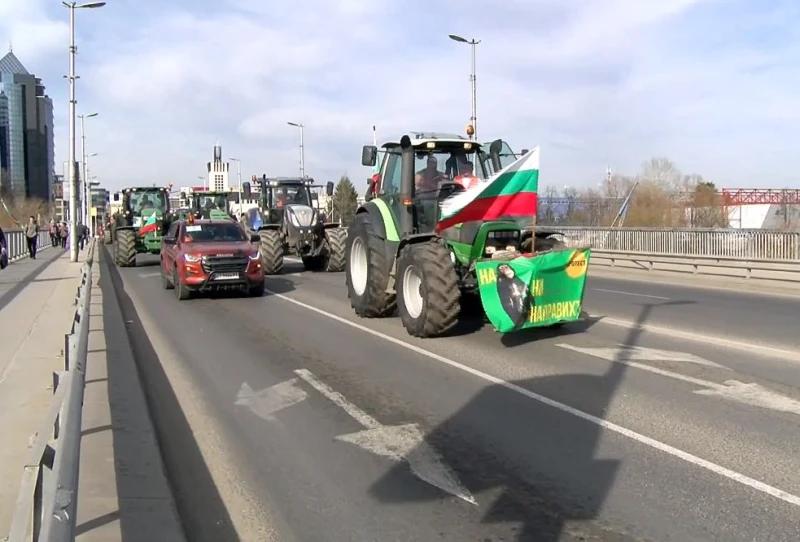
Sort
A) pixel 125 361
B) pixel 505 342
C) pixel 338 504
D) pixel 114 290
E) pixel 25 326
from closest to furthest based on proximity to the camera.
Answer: pixel 338 504 → pixel 125 361 → pixel 505 342 → pixel 25 326 → pixel 114 290

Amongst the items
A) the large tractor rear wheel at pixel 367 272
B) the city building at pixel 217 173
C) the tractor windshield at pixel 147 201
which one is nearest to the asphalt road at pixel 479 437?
the large tractor rear wheel at pixel 367 272

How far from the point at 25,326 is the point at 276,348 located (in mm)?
4807

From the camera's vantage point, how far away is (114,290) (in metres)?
18.6

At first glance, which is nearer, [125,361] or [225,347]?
[125,361]

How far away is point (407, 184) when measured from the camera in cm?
1151

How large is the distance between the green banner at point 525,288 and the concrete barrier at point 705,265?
11.9 meters

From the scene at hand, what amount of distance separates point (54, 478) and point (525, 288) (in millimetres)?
6942

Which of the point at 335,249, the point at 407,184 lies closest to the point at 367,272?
the point at 407,184

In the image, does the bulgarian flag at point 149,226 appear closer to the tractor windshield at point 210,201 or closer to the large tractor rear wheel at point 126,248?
the large tractor rear wheel at point 126,248

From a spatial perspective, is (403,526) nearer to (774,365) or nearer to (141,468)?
(141,468)

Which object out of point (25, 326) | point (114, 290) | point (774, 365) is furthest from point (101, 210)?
point (774, 365)

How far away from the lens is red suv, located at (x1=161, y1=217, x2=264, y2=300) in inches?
621

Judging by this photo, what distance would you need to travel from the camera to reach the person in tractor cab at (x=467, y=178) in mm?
11141

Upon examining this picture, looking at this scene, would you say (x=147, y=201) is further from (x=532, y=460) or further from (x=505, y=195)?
(x=532, y=460)
